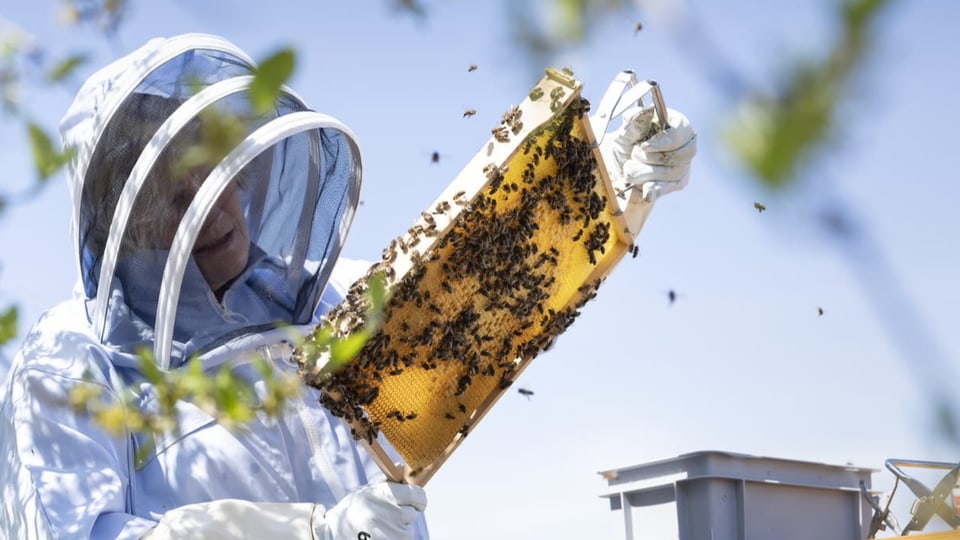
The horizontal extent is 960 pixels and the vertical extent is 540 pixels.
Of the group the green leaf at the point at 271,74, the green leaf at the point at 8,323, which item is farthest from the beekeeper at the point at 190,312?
the green leaf at the point at 271,74

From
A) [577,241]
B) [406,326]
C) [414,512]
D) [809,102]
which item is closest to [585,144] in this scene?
[577,241]

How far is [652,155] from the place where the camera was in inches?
167

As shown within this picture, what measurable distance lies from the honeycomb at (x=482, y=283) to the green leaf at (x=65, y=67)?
122 cm

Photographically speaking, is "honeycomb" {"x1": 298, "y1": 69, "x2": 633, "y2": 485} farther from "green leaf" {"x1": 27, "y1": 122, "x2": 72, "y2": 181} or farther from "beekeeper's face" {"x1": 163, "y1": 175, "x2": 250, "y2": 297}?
"green leaf" {"x1": 27, "y1": 122, "x2": 72, "y2": 181}

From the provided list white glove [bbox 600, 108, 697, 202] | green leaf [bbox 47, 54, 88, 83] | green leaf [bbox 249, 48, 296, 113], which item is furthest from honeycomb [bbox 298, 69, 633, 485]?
green leaf [bbox 249, 48, 296, 113]

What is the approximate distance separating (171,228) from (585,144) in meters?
1.69

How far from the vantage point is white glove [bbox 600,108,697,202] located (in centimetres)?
414

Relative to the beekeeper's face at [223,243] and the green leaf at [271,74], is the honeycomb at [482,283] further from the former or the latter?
the green leaf at [271,74]

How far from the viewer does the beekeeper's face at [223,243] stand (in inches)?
168

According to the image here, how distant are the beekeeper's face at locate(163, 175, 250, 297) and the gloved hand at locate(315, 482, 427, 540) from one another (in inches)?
47.2

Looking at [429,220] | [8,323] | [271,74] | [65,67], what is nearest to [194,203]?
[429,220]

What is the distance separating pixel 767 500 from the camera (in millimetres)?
5207

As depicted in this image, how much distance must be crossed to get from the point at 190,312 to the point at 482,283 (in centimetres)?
131

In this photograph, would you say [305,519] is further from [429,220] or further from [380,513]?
[429,220]
